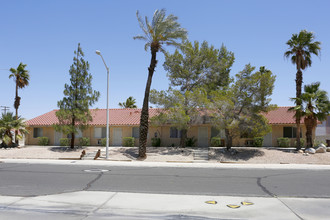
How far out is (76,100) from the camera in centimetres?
2842

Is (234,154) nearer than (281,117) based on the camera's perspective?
Yes

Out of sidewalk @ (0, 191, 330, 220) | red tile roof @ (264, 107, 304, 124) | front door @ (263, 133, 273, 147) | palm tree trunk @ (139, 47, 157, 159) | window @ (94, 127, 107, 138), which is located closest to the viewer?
sidewalk @ (0, 191, 330, 220)

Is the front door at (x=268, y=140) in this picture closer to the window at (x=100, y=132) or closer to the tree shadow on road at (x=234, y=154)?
the tree shadow on road at (x=234, y=154)

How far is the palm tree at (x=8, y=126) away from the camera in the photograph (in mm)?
30513

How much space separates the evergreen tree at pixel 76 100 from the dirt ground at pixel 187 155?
238 cm

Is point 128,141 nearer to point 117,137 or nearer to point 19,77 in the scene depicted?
point 117,137

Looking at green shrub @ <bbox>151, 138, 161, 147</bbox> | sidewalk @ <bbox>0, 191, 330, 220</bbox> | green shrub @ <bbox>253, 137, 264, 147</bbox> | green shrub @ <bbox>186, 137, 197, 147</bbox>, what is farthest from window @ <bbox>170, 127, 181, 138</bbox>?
sidewalk @ <bbox>0, 191, 330, 220</bbox>

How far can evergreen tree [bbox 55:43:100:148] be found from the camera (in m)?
28.1

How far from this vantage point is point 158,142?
3111 centimetres

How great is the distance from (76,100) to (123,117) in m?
7.02

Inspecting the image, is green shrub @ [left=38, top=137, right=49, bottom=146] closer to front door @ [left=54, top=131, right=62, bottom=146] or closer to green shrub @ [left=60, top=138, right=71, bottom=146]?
front door @ [left=54, top=131, right=62, bottom=146]

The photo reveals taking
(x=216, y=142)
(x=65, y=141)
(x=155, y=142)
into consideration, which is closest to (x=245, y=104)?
(x=216, y=142)

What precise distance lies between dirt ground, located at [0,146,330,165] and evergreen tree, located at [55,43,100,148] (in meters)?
2.38

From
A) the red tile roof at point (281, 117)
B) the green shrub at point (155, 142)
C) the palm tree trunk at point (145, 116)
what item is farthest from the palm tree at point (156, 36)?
the red tile roof at point (281, 117)
